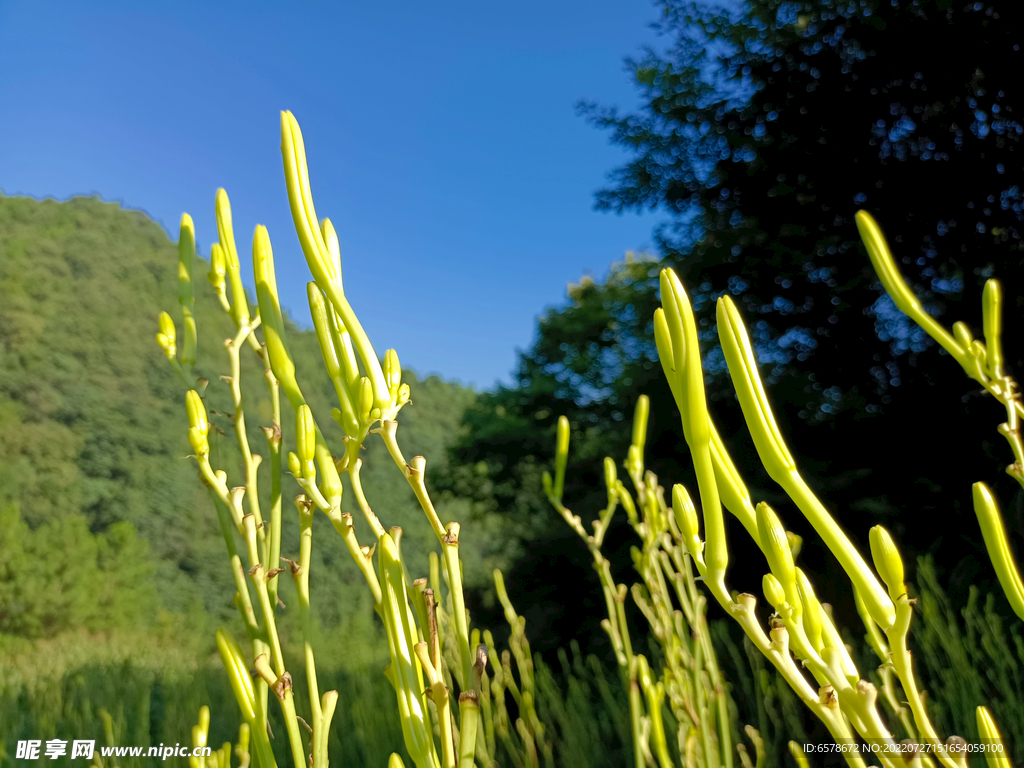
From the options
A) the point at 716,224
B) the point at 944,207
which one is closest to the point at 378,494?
the point at 716,224

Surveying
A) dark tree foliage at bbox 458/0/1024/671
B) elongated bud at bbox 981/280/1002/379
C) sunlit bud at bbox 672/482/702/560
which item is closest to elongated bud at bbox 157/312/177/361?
sunlit bud at bbox 672/482/702/560

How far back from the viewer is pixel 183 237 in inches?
11.3

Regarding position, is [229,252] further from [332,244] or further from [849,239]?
[849,239]

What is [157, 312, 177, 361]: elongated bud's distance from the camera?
0.28 m

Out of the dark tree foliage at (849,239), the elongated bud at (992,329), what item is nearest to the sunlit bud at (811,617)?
the elongated bud at (992,329)

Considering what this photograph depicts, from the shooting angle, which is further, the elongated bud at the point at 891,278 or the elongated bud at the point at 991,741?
the elongated bud at the point at 891,278

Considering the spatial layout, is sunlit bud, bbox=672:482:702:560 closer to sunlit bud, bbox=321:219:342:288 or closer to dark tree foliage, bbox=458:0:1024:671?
sunlit bud, bbox=321:219:342:288

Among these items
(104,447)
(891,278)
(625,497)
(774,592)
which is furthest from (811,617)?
(104,447)

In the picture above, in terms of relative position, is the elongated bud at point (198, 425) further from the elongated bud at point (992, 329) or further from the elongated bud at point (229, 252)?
the elongated bud at point (992, 329)

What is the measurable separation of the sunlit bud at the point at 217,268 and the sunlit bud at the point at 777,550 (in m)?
0.23

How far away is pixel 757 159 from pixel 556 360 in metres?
2.00

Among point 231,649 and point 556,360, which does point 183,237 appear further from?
point 556,360

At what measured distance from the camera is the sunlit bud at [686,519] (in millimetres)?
157

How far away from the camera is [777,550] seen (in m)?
0.13
